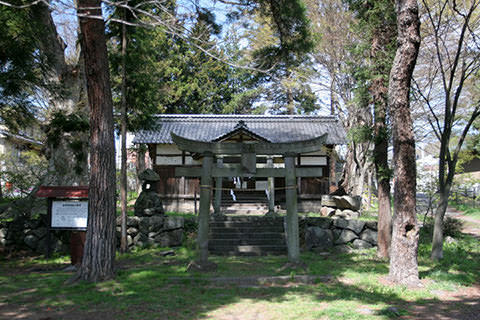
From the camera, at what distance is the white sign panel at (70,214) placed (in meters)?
8.55

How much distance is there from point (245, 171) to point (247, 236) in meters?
3.60

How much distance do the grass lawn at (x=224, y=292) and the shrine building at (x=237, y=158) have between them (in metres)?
7.03

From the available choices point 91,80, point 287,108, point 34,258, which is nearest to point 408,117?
point 91,80

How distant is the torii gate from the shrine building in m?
5.97

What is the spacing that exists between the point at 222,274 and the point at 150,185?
190 inches

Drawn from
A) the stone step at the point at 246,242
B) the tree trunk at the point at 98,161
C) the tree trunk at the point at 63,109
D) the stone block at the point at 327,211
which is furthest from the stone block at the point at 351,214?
the tree trunk at the point at 63,109

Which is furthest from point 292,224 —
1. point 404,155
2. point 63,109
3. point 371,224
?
point 63,109

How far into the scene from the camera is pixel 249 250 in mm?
10562

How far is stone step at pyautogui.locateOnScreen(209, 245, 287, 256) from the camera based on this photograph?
10.5 meters

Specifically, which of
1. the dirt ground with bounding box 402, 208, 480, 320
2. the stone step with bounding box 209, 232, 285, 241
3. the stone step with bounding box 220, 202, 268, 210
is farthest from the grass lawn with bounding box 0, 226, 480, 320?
the stone step with bounding box 220, 202, 268, 210

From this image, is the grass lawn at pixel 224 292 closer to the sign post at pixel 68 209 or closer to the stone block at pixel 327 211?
the sign post at pixel 68 209

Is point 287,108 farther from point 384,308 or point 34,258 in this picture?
point 384,308

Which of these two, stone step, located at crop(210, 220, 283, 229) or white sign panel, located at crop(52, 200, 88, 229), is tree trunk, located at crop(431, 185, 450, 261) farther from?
white sign panel, located at crop(52, 200, 88, 229)

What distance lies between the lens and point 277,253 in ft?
34.5
